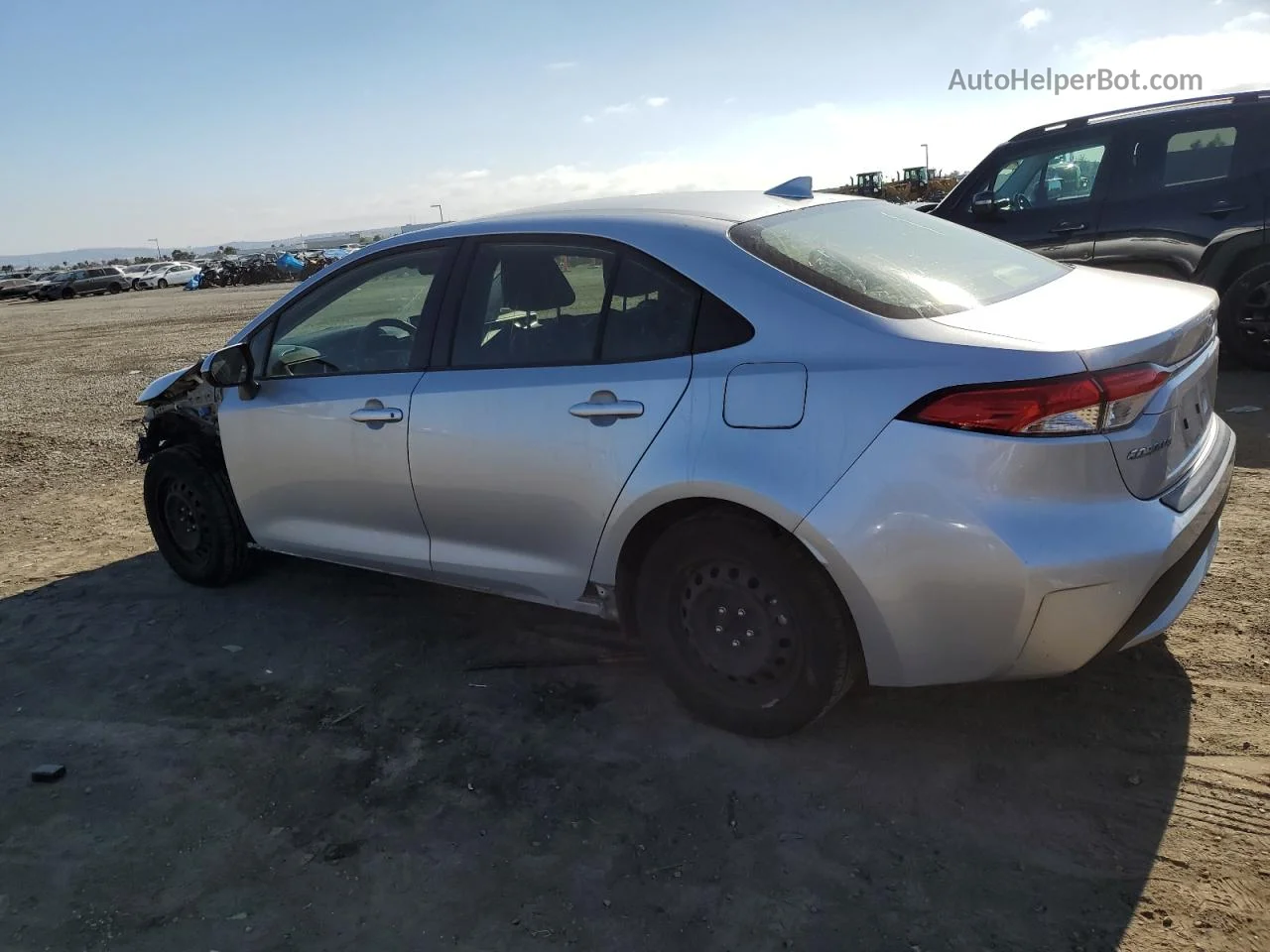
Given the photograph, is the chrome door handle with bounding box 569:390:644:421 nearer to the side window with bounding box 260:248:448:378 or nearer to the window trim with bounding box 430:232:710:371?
the window trim with bounding box 430:232:710:371

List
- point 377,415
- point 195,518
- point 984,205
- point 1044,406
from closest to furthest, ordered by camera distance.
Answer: point 1044,406 → point 377,415 → point 195,518 → point 984,205

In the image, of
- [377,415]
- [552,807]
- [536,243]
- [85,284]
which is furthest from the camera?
[85,284]

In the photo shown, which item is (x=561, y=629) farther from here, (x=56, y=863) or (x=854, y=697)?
(x=56, y=863)

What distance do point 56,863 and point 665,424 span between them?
2.23 meters

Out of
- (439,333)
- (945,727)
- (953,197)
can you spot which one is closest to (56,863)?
(439,333)

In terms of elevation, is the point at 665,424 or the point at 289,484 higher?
the point at 665,424

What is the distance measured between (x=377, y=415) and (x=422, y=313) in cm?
44

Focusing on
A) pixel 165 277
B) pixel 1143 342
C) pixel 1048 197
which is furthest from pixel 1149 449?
pixel 165 277

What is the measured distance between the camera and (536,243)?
3.44 meters

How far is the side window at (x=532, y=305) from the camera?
323cm

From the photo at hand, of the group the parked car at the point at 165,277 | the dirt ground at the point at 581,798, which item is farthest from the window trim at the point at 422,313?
the parked car at the point at 165,277

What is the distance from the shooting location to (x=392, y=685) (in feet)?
12.0

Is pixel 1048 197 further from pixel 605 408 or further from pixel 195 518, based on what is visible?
pixel 195 518

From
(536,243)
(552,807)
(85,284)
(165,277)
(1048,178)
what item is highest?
(165,277)
